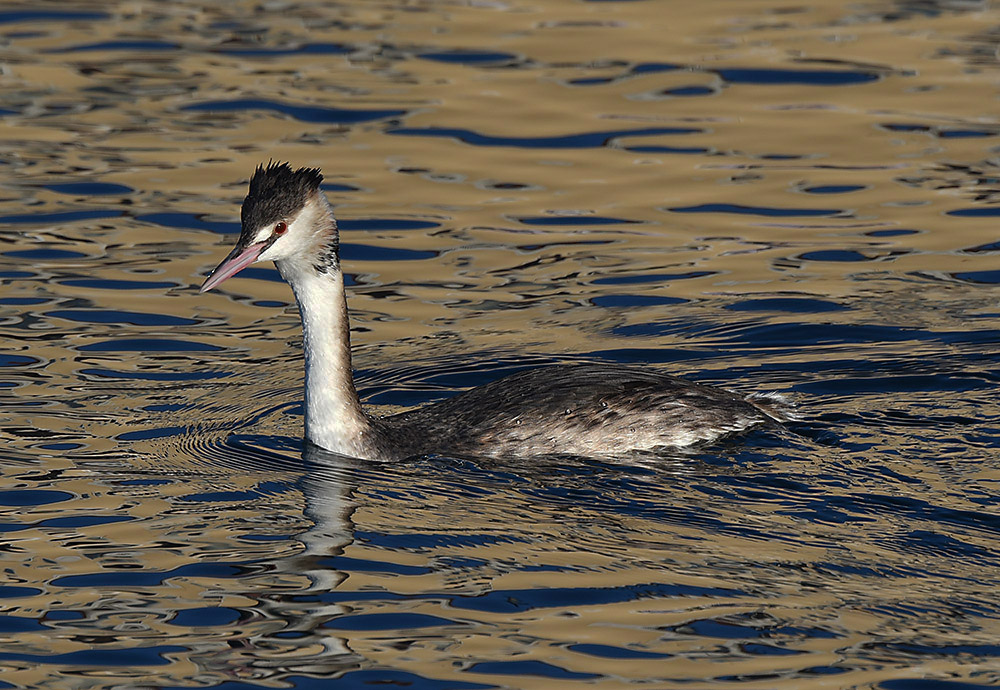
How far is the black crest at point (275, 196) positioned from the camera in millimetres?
9305

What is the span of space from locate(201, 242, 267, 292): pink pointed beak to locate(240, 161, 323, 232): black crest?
10 cm

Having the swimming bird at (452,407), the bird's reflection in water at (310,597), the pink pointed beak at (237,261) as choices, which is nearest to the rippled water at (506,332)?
the bird's reflection in water at (310,597)

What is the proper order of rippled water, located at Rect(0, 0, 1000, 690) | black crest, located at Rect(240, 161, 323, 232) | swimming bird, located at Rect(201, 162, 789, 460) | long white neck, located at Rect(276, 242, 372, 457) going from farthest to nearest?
1. long white neck, located at Rect(276, 242, 372, 457)
2. swimming bird, located at Rect(201, 162, 789, 460)
3. black crest, located at Rect(240, 161, 323, 232)
4. rippled water, located at Rect(0, 0, 1000, 690)

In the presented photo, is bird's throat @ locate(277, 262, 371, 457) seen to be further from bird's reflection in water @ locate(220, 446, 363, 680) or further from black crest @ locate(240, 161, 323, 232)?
black crest @ locate(240, 161, 323, 232)

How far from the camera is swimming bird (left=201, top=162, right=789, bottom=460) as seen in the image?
943 cm

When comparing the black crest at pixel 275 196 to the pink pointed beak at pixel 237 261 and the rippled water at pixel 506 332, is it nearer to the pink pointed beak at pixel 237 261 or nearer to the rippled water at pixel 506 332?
the pink pointed beak at pixel 237 261

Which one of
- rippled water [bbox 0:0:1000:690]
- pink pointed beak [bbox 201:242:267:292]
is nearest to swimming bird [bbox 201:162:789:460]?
pink pointed beak [bbox 201:242:267:292]

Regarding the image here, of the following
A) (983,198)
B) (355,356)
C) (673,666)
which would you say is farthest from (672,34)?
(673,666)

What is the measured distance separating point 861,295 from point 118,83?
26.8 ft

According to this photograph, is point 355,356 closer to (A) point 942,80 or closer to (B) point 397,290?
(B) point 397,290

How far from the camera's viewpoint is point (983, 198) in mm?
14539

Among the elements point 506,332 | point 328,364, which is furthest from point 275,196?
point 506,332

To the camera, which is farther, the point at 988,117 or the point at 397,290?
the point at 988,117

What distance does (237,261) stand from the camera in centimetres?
934
